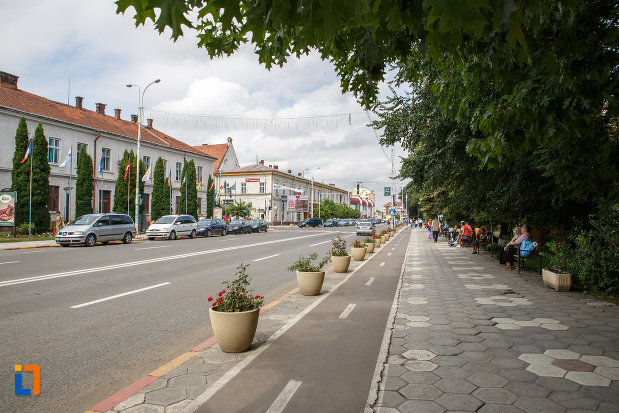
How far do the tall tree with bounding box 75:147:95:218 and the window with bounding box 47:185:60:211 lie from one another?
1.40 meters

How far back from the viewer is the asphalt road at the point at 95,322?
3812mm

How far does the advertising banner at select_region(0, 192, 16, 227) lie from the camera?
2208cm

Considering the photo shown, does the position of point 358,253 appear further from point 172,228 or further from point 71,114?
point 71,114

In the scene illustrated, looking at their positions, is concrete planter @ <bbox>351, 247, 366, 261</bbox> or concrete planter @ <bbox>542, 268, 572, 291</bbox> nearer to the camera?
concrete planter @ <bbox>542, 268, 572, 291</bbox>

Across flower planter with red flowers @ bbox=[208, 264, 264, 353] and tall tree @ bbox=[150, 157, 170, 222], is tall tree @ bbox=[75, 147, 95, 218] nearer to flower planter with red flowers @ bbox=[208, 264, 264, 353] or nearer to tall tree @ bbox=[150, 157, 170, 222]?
tall tree @ bbox=[150, 157, 170, 222]

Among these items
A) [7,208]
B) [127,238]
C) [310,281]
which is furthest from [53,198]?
[310,281]

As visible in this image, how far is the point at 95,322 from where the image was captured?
5914 millimetres

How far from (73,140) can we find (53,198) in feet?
17.4

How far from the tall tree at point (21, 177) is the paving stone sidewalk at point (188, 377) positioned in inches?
1078

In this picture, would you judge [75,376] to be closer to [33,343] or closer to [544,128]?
[33,343]

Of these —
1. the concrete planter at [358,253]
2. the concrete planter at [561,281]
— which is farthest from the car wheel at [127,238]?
the concrete planter at [561,281]

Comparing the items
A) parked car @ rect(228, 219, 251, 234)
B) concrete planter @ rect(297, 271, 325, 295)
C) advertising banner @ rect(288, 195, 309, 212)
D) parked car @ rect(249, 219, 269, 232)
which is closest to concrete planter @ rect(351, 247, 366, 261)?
concrete planter @ rect(297, 271, 325, 295)

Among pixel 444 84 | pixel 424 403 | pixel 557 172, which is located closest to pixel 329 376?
pixel 424 403

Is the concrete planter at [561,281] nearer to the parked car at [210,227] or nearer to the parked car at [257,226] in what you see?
the parked car at [210,227]
